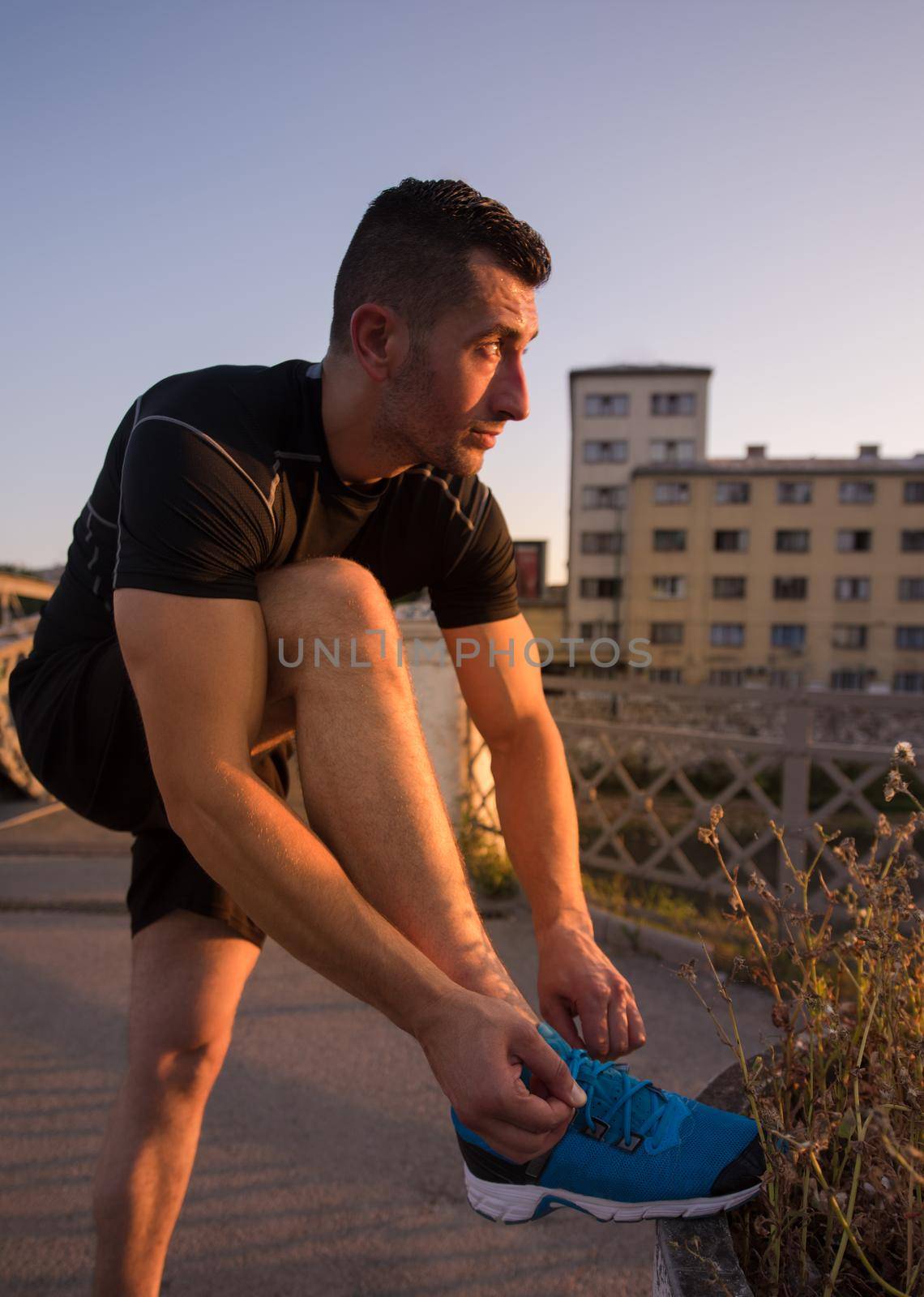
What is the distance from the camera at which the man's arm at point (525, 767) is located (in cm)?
164

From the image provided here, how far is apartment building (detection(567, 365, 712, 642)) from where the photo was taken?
147 feet

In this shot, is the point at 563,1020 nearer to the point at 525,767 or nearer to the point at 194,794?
the point at 525,767

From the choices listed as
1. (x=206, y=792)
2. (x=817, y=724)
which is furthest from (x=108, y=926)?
(x=817, y=724)

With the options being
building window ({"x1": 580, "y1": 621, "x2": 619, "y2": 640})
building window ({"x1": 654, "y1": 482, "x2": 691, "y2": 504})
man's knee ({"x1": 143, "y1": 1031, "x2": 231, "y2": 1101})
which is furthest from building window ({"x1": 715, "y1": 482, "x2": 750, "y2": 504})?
man's knee ({"x1": 143, "y1": 1031, "x2": 231, "y2": 1101})

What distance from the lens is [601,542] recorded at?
149ft

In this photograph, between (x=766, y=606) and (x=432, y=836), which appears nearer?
(x=432, y=836)

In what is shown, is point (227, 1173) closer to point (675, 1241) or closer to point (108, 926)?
point (675, 1241)

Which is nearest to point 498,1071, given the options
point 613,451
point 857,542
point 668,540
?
point 668,540

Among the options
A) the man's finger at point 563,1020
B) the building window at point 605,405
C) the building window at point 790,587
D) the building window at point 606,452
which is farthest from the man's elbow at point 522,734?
the building window at point 605,405

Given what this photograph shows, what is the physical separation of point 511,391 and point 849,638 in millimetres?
44260

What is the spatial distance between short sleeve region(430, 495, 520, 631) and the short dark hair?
0.51 m

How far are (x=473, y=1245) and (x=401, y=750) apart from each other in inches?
47.1

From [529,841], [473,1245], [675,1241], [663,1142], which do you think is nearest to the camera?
[675,1241]

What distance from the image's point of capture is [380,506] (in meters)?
1.72
